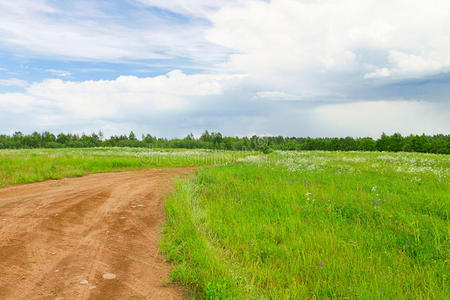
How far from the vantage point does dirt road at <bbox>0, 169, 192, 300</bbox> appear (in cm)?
422

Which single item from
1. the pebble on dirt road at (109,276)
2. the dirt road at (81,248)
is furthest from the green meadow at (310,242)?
the pebble on dirt road at (109,276)

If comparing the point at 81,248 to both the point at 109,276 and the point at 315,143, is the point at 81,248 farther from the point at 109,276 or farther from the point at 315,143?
the point at 315,143

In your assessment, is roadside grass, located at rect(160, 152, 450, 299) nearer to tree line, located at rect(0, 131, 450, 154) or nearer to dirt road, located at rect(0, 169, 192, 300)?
dirt road, located at rect(0, 169, 192, 300)

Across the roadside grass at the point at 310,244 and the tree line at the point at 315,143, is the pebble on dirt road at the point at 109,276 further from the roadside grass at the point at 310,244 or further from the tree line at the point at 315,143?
the tree line at the point at 315,143

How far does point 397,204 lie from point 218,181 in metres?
8.08

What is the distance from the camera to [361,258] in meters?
5.38

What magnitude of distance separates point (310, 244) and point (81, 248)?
17.5ft

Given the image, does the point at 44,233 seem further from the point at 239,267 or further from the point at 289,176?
the point at 289,176

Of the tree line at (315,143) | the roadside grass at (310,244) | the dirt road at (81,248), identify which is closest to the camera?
the dirt road at (81,248)

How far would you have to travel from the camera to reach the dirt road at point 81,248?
4.22 m

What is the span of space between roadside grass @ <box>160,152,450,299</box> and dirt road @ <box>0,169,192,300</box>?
24.1 inches

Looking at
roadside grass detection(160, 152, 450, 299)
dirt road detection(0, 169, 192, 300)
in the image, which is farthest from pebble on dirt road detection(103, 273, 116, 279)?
roadside grass detection(160, 152, 450, 299)

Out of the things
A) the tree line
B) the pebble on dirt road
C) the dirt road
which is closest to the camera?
the dirt road

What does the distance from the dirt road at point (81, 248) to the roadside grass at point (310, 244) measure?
613 millimetres
